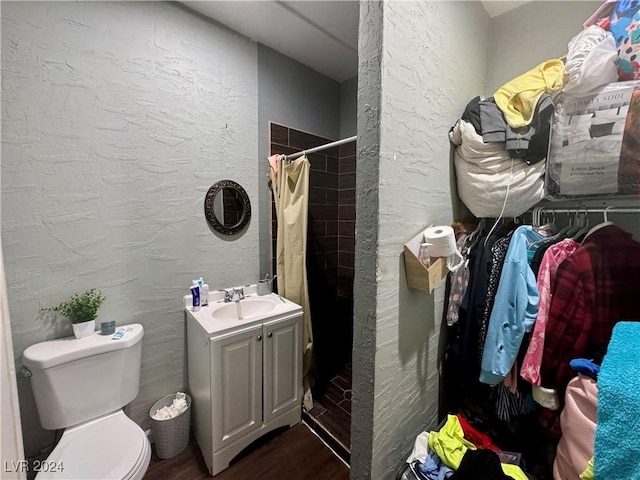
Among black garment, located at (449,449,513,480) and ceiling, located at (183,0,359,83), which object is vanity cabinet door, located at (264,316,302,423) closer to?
black garment, located at (449,449,513,480)

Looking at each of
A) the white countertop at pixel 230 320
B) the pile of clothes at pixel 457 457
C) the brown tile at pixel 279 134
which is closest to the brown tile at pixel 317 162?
the brown tile at pixel 279 134

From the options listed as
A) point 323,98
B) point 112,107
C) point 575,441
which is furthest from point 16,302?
point 323,98

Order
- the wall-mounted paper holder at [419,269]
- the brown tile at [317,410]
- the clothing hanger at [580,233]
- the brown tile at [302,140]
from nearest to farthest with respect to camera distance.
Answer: the wall-mounted paper holder at [419,269]
the clothing hanger at [580,233]
the brown tile at [317,410]
the brown tile at [302,140]

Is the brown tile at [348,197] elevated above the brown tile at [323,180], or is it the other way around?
the brown tile at [323,180]

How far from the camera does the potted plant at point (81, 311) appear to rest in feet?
4.25

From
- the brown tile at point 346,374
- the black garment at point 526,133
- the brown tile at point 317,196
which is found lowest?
the brown tile at point 346,374

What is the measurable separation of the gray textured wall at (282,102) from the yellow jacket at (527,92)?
58.1 inches

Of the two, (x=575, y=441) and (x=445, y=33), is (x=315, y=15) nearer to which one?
(x=445, y=33)

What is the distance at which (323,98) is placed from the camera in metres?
2.36

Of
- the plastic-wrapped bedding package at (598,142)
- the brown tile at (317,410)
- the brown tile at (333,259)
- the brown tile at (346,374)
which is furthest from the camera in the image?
the brown tile at (333,259)

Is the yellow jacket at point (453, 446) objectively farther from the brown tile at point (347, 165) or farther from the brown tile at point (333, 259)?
the brown tile at point (347, 165)

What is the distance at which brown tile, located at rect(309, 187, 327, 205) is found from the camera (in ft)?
7.64

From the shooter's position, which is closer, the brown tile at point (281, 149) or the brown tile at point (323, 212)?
the brown tile at point (281, 149)

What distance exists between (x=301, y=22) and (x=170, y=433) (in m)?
2.63
